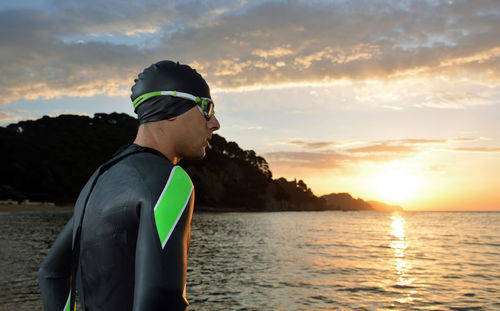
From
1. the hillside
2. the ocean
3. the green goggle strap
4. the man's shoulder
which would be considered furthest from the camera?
the hillside

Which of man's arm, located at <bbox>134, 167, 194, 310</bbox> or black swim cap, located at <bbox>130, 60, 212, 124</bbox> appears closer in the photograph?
man's arm, located at <bbox>134, 167, 194, 310</bbox>

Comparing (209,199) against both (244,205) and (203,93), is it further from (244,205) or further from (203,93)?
(203,93)

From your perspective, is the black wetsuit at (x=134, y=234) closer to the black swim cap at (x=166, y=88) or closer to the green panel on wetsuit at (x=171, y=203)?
the green panel on wetsuit at (x=171, y=203)

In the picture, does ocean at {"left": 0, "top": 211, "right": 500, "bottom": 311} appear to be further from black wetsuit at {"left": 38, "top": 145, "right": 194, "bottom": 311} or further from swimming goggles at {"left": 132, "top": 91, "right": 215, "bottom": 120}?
swimming goggles at {"left": 132, "top": 91, "right": 215, "bottom": 120}

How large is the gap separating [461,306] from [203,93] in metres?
18.9

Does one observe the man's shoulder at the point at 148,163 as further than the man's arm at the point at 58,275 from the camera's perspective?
No

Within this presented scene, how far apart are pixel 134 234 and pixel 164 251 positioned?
0.55 ft

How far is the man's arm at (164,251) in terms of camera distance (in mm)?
1145

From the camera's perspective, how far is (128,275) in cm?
132

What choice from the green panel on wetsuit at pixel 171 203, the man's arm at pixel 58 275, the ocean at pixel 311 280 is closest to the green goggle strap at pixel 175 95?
the green panel on wetsuit at pixel 171 203

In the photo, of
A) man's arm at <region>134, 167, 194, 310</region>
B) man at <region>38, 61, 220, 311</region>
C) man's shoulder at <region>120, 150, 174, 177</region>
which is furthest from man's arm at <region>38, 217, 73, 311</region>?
man's arm at <region>134, 167, 194, 310</region>

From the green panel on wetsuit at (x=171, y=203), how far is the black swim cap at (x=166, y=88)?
12.4 inches

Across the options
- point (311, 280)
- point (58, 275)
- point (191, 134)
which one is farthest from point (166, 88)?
point (311, 280)

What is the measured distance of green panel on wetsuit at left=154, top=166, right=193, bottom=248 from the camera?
1.19m
